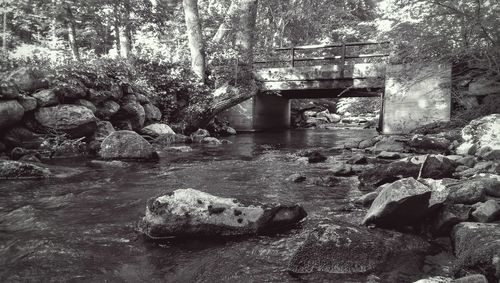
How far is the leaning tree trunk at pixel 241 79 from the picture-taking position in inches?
557

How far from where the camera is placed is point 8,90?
25.5ft

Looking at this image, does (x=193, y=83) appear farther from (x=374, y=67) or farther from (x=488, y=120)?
(x=488, y=120)

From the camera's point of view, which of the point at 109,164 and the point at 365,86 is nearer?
the point at 109,164

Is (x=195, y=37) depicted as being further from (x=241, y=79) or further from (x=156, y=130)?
(x=156, y=130)

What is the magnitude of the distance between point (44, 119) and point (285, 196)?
6.64m

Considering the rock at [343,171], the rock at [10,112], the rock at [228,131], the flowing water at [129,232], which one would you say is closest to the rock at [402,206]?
the flowing water at [129,232]

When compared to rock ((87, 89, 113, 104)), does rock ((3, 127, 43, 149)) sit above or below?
below

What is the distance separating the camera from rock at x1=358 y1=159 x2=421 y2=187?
5098 millimetres

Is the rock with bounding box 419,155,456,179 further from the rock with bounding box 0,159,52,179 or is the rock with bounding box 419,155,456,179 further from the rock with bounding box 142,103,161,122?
the rock with bounding box 142,103,161,122

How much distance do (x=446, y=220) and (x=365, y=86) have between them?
38.6 ft

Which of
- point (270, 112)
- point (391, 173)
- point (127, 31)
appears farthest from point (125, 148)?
point (270, 112)

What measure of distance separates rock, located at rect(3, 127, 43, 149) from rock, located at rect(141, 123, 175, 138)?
3.71 m

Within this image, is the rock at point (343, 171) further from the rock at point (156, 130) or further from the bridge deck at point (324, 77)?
the bridge deck at point (324, 77)

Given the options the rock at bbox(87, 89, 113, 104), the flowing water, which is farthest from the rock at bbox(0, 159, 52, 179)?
the rock at bbox(87, 89, 113, 104)
